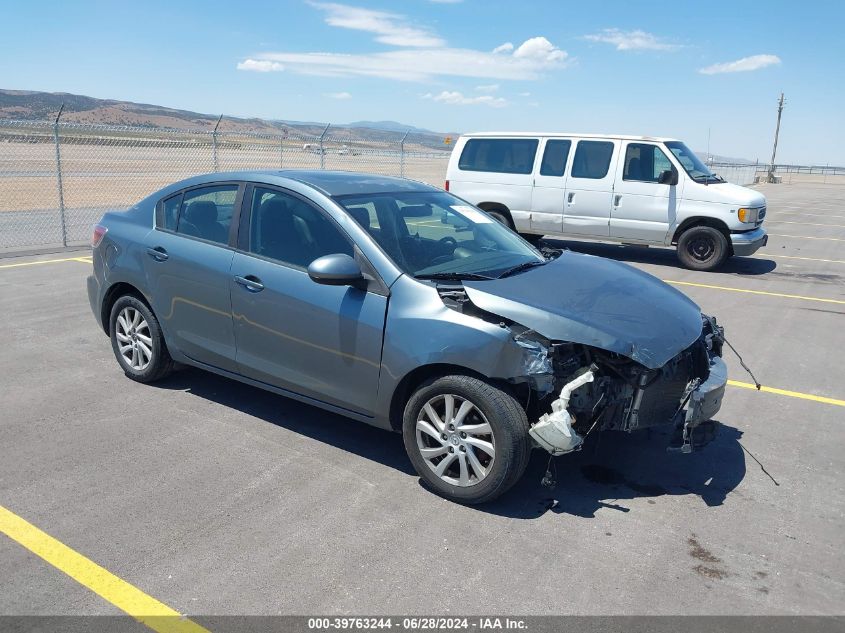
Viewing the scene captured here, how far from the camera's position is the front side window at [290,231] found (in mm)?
4398

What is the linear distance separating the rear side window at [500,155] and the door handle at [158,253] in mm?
8405

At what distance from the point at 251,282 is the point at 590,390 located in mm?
2155

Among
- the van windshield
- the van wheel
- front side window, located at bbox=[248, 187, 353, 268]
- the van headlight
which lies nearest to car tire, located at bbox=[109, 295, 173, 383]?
front side window, located at bbox=[248, 187, 353, 268]

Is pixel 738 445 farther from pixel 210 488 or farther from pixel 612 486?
pixel 210 488

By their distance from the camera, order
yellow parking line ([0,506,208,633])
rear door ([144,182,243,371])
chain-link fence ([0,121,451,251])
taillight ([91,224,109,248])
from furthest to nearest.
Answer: chain-link fence ([0,121,451,251]) → taillight ([91,224,109,248]) → rear door ([144,182,243,371]) → yellow parking line ([0,506,208,633])

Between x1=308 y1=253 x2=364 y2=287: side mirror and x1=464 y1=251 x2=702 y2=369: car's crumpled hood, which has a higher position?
x1=308 y1=253 x2=364 y2=287: side mirror

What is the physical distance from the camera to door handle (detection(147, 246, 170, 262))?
5136mm

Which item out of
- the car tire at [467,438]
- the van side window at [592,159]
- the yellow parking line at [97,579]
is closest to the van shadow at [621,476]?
the car tire at [467,438]

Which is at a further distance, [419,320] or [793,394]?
[793,394]

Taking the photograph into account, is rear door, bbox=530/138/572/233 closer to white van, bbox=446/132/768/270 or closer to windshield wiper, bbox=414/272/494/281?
white van, bbox=446/132/768/270

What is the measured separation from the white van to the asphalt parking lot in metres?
5.89

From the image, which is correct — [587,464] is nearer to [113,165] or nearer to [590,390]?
[590,390]

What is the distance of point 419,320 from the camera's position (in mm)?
3916

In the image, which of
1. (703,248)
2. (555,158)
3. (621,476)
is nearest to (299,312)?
(621,476)
